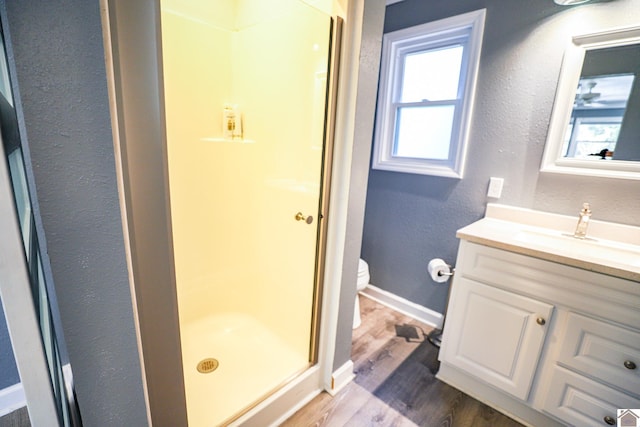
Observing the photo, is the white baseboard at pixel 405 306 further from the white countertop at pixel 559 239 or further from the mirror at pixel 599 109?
the mirror at pixel 599 109

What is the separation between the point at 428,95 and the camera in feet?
6.69

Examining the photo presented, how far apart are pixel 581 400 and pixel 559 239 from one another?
0.73 m

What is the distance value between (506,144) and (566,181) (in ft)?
1.21

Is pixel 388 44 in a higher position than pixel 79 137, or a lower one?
higher

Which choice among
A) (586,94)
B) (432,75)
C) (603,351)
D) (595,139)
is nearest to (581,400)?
(603,351)

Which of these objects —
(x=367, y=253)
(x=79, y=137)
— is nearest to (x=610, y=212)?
(x=367, y=253)

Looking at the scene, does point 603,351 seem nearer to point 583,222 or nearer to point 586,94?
point 583,222

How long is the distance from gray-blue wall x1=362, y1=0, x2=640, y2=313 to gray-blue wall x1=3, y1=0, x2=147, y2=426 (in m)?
1.92

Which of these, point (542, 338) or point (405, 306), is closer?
point (542, 338)

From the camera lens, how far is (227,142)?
1822 millimetres

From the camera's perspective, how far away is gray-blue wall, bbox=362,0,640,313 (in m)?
1.42

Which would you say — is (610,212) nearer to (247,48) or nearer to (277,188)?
(277,188)

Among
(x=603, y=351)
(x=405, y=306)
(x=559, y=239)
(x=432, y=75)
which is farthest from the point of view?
(x=405, y=306)

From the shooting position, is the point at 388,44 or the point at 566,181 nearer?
the point at 566,181
